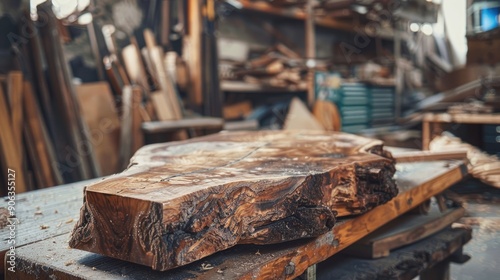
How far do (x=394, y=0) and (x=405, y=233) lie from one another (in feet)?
14.1

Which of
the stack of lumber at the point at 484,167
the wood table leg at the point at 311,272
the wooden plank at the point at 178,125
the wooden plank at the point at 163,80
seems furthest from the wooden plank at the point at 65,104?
the stack of lumber at the point at 484,167

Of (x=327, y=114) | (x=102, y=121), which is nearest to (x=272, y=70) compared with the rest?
(x=327, y=114)

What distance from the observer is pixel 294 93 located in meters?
5.73

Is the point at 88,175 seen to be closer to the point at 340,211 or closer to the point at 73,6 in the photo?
the point at 73,6

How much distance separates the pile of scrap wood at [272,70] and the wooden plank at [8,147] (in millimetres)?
2297

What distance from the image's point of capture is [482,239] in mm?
2553

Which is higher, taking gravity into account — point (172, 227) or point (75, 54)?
point (75, 54)

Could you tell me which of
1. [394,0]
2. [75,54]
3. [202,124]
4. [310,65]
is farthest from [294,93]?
[75,54]

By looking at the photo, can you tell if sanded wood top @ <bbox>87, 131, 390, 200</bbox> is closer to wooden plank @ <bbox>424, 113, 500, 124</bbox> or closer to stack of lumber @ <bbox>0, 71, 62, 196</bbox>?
stack of lumber @ <bbox>0, 71, 62, 196</bbox>

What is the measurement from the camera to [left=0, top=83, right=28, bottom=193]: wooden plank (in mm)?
2525

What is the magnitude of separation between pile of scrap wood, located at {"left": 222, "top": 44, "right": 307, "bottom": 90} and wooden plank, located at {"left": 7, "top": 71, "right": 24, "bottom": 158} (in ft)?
7.20

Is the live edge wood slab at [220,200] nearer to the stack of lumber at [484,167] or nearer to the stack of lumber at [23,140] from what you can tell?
the stack of lumber at [23,140]

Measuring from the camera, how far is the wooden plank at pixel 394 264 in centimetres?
151

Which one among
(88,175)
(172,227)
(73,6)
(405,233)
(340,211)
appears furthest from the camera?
(73,6)
